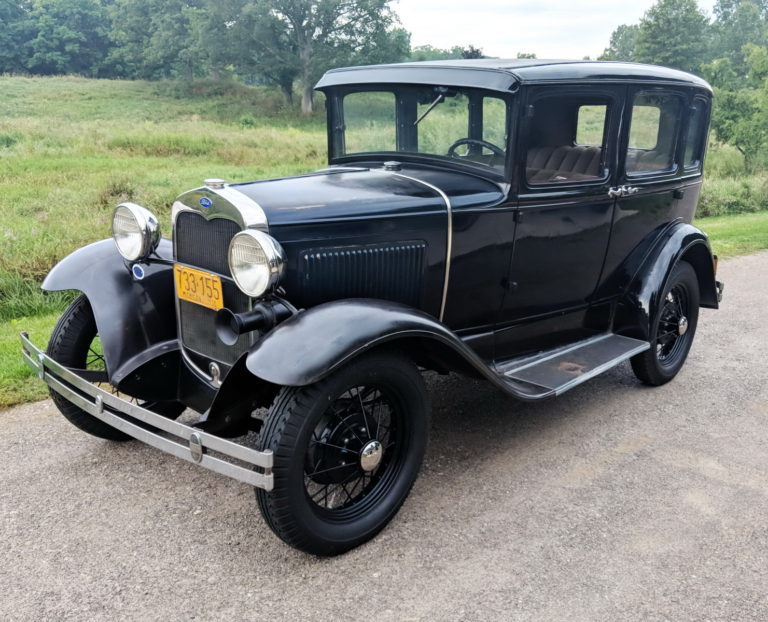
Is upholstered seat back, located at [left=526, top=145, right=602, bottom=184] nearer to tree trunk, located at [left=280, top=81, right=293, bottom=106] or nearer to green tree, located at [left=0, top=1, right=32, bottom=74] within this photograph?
tree trunk, located at [left=280, top=81, right=293, bottom=106]

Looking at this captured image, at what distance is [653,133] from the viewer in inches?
169

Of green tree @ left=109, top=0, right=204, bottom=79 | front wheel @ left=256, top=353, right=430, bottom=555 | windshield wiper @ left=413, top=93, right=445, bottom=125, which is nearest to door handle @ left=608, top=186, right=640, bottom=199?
windshield wiper @ left=413, top=93, right=445, bottom=125

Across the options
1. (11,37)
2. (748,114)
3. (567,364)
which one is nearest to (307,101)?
(748,114)

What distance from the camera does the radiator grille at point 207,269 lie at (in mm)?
2994

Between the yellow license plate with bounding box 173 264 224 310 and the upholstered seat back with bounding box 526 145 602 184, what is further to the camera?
the upholstered seat back with bounding box 526 145 602 184

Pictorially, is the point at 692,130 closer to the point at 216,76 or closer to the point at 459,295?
the point at 459,295

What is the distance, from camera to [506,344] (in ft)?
12.5

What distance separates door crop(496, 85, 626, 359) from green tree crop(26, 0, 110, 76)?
2534 inches

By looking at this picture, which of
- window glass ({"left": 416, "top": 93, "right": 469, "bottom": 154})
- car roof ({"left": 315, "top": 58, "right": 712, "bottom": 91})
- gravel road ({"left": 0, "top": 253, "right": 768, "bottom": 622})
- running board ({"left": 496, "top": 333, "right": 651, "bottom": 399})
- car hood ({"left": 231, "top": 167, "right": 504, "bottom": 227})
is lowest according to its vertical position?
gravel road ({"left": 0, "top": 253, "right": 768, "bottom": 622})

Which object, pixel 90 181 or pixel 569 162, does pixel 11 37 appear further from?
pixel 569 162

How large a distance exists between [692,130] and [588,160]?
3.61 feet

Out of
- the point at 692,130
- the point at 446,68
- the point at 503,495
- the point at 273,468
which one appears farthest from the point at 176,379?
the point at 692,130

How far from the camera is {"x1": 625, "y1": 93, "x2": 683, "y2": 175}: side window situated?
13.3 ft

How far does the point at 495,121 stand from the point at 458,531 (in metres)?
2.03
